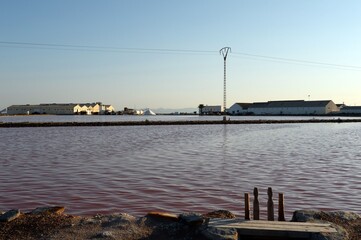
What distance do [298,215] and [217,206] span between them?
9.88 feet

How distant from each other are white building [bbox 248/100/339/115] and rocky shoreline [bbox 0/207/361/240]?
489 ft

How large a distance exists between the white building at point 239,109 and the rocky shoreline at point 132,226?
543 ft

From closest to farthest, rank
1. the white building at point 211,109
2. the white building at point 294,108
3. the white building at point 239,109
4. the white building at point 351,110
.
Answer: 1. the white building at point 294,108
2. the white building at point 351,110
3. the white building at point 239,109
4. the white building at point 211,109

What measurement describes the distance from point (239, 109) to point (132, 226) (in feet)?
561

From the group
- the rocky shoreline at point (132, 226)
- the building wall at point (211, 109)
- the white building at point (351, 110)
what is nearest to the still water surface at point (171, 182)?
the rocky shoreline at point (132, 226)

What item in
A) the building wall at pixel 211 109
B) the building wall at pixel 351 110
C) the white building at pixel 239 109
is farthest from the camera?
the building wall at pixel 211 109

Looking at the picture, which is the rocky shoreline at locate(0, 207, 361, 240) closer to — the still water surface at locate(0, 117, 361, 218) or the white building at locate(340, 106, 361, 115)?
the still water surface at locate(0, 117, 361, 218)

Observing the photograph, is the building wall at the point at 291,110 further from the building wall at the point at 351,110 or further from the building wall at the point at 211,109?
the building wall at the point at 211,109

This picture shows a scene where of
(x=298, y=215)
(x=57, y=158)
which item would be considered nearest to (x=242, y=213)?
(x=298, y=215)

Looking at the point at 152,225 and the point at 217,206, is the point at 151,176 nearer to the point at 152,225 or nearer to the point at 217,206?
the point at 217,206

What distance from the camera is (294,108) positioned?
159250 mm

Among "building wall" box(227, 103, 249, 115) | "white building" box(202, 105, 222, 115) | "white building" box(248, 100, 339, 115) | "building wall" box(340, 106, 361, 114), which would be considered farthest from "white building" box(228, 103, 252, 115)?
"building wall" box(340, 106, 361, 114)

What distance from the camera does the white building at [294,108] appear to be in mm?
150875

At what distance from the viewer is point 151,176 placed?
16.7m
